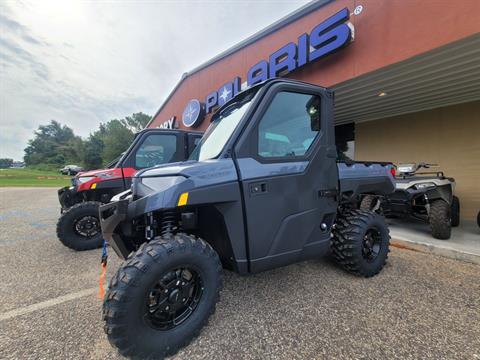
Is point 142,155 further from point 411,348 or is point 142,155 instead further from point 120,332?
point 411,348

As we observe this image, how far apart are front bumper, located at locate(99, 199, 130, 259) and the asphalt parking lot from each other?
0.70m

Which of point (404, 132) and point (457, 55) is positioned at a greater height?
point (457, 55)

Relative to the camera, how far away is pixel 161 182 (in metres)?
1.82

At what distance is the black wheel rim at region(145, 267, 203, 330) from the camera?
1648mm

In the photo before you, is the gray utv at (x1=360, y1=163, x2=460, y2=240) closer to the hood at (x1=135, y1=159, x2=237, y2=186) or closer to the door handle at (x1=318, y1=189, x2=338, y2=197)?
the door handle at (x1=318, y1=189, x2=338, y2=197)

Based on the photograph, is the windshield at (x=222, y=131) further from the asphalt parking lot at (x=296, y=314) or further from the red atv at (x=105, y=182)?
the red atv at (x=105, y=182)

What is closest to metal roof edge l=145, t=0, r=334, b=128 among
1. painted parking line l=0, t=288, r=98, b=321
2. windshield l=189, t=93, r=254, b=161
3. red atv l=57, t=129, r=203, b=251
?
red atv l=57, t=129, r=203, b=251

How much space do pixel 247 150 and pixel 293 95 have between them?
2.77ft

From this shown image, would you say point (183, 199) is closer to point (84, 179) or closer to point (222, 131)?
point (222, 131)

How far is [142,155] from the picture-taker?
4.38 m

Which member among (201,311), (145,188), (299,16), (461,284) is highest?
(299,16)

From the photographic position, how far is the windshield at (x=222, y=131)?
209cm

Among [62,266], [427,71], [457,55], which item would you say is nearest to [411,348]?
[62,266]

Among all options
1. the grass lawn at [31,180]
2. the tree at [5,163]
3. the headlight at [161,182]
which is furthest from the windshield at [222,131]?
the tree at [5,163]
